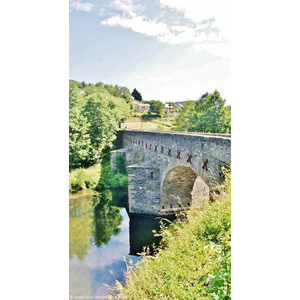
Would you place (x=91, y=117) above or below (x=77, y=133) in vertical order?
above

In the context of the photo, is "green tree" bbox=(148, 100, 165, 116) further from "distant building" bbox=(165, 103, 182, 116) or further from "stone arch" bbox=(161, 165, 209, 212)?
"stone arch" bbox=(161, 165, 209, 212)

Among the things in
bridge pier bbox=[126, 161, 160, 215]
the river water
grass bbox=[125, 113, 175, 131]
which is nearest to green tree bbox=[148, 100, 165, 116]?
grass bbox=[125, 113, 175, 131]

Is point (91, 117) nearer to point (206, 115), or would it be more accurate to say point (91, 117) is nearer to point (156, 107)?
point (156, 107)

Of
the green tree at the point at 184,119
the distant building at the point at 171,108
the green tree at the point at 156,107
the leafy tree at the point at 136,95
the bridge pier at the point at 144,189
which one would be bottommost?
the bridge pier at the point at 144,189

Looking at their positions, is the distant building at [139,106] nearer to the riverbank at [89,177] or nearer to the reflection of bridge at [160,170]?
the reflection of bridge at [160,170]

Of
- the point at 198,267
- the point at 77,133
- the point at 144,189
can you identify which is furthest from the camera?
the point at 144,189

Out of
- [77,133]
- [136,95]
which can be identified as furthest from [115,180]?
[136,95]

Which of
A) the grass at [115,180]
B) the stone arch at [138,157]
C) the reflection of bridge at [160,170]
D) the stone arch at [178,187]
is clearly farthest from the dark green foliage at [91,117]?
the stone arch at [138,157]
